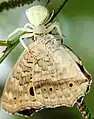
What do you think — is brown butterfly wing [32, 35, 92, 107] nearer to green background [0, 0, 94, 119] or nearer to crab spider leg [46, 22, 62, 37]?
crab spider leg [46, 22, 62, 37]

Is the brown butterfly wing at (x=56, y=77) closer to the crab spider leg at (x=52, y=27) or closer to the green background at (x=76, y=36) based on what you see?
the crab spider leg at (x=52, y=27)

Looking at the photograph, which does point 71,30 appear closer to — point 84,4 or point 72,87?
point 84,4

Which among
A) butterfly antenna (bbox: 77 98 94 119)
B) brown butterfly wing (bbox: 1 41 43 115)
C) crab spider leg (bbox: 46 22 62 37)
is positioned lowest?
butterfly antenna (bbox: 77 98 94 119)

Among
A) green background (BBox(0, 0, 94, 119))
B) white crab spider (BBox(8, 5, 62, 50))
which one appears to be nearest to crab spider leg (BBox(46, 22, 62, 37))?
white crab spider (BBox(8, 5, 62, 50))

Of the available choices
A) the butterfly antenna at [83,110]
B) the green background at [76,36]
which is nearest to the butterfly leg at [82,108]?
the butterfly antenna at [83,110]

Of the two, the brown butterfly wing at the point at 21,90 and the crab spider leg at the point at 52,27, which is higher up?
the crab spider leg at the point at 52,27

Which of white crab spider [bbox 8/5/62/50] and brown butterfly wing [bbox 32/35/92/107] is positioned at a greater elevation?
white crab spider [bbox 8/5/62/50]

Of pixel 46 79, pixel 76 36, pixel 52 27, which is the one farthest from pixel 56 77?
pixel 76 36

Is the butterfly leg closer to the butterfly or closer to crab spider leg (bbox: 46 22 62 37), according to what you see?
the butterfly

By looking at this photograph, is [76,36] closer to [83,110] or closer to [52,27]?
[52,27]

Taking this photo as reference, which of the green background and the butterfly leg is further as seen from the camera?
the green background
